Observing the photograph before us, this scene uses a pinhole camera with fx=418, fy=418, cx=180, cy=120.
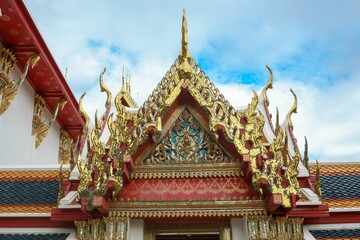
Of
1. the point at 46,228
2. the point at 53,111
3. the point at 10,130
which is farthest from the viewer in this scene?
the point at 53,111

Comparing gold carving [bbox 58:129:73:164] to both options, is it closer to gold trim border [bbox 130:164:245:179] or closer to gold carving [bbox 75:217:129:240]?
gold carving [bbox 75:217:129:240]

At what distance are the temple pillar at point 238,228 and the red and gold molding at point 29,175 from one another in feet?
8.94

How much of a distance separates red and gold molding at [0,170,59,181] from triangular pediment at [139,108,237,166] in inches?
72.3

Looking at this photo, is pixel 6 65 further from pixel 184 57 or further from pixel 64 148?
pixel 184 57

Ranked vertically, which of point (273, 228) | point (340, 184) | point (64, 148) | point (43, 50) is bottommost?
point (273, 228)

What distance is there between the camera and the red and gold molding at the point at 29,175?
20.3 ft

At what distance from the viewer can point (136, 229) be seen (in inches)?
197

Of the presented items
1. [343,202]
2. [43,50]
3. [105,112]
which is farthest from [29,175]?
[43,50]

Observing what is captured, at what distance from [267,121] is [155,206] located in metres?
2.26

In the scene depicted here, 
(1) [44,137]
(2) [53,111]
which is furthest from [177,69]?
(2) [53,111]

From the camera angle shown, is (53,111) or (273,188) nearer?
(273,188)

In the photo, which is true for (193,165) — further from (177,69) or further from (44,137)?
(44,137)

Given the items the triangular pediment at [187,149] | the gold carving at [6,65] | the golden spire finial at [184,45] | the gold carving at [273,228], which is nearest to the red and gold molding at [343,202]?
the gold carving at [273,228]

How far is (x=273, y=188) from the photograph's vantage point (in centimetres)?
454
